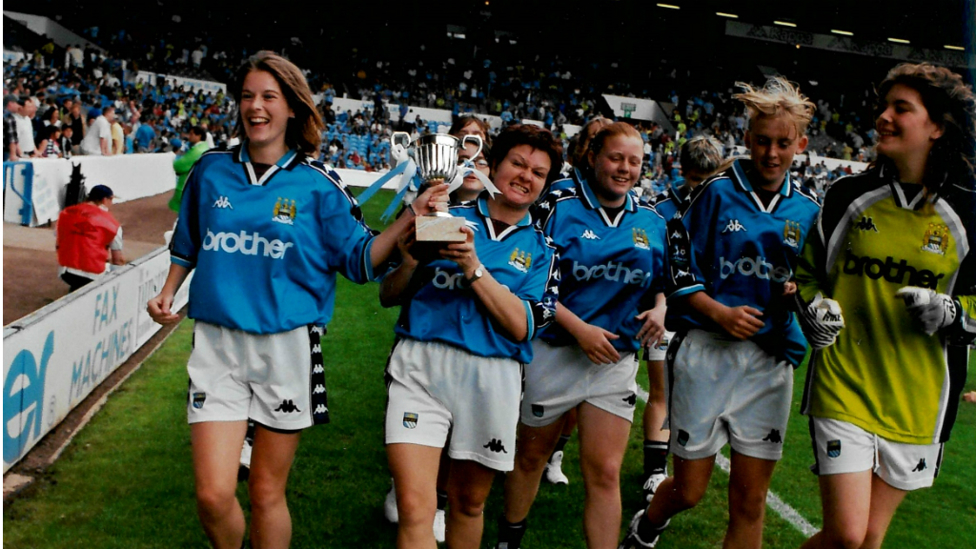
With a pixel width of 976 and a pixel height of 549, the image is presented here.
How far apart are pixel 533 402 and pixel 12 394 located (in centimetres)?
286

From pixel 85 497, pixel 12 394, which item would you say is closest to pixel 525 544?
pixel 85 497

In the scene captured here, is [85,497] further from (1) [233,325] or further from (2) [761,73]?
(2) [761,73]

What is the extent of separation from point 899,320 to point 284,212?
2.34 metres

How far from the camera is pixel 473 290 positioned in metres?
3.17

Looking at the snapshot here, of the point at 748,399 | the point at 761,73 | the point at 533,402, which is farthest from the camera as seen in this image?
the point at 761,73

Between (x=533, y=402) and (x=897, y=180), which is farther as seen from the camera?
(x=533, y=402)

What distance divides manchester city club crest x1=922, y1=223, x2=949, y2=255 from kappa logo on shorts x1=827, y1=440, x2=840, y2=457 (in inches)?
30.7

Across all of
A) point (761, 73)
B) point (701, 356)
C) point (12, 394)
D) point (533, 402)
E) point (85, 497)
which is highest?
point (761, 73)

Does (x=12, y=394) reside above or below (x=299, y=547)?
above

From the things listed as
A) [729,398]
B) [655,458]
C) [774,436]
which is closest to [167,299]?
[729,398]

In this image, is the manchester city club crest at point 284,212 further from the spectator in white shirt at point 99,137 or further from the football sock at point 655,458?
the spectator in white shirt at point 99,137

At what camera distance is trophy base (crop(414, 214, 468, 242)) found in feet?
9.05

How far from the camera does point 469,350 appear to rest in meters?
3.23

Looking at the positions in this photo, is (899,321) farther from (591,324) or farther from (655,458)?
(655,458)
